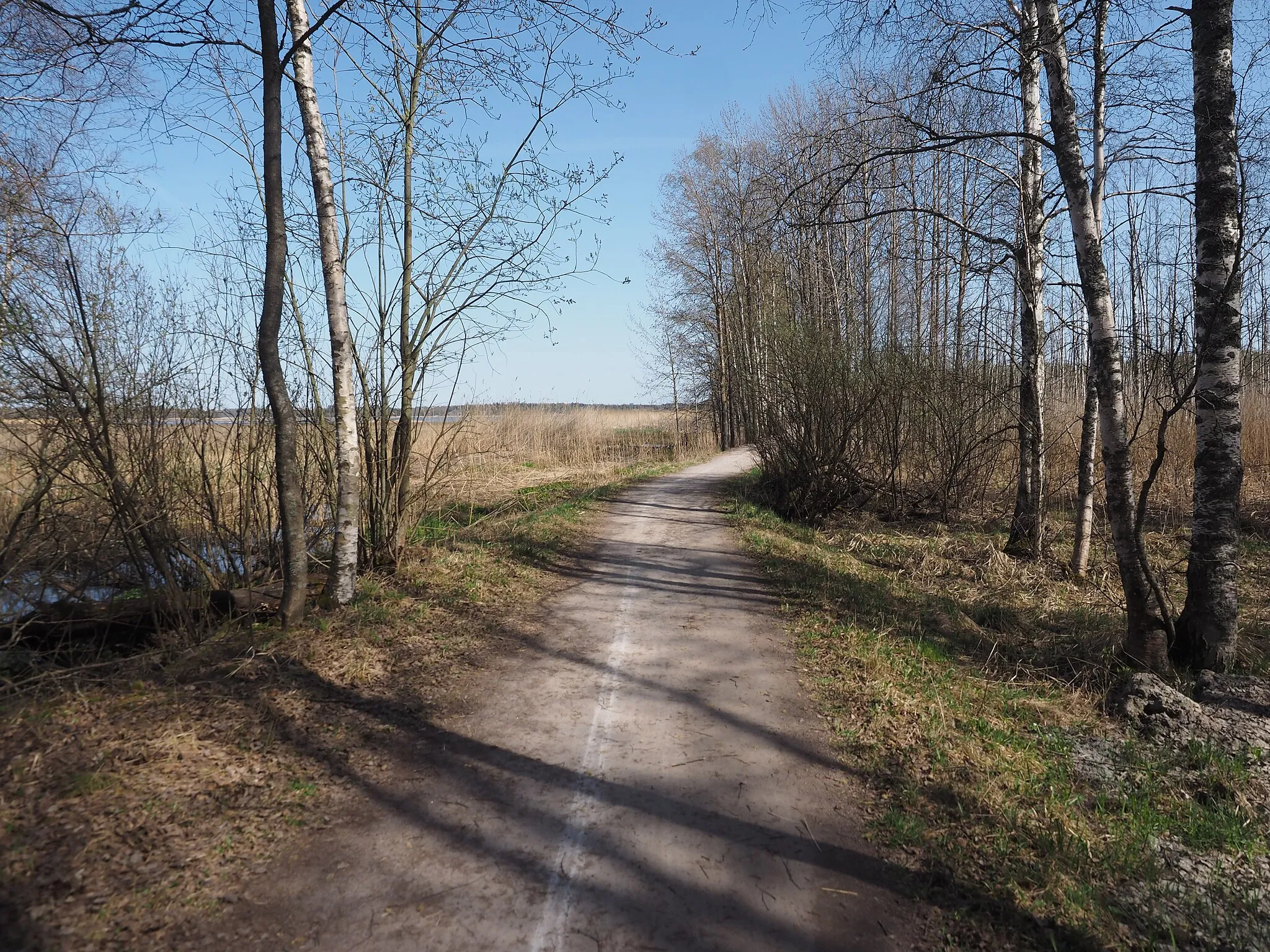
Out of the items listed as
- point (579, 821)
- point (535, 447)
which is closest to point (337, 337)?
point (579, 821)

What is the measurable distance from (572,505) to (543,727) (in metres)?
8.62

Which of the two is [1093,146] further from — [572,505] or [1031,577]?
[572,505]

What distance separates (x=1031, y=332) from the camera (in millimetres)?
9727

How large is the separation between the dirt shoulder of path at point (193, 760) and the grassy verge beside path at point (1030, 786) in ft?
9.81

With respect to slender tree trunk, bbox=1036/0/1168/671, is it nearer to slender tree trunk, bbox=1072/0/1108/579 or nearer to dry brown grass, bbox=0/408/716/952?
slender tree trunk, bbox=1072/0/1108/579

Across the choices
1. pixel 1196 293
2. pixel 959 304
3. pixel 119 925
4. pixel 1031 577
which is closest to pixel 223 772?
pixel 119 925

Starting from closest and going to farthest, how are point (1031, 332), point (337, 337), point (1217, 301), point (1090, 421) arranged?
point (1217, 301) < point (337, 337) < point (1090, 421) < point (1031, 332)

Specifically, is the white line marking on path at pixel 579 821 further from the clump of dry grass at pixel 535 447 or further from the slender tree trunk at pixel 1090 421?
the slender tree trunk at pixel 1090 421

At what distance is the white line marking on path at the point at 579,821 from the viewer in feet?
9.43

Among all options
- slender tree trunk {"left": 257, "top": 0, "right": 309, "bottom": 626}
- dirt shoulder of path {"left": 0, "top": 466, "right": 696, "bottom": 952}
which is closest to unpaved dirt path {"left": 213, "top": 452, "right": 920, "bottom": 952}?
dirt shoulder of path {"left": 0, "top": 466, "right": 696, "bottom": 952}

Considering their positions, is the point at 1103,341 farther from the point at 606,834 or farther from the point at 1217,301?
the point at 606,834

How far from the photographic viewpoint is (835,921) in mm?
2943

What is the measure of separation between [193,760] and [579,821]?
2210 millimetres

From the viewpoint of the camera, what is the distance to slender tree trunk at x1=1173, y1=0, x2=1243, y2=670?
17.0ft
